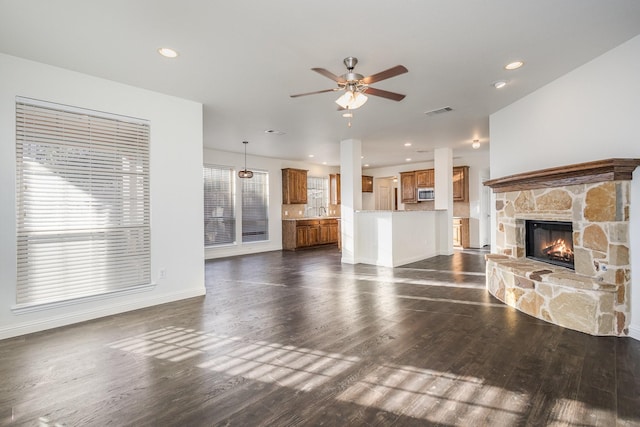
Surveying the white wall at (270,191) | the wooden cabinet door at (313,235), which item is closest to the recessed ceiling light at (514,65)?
the white wall at (270,191)

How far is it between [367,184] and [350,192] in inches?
181

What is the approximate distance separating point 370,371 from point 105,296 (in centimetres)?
327

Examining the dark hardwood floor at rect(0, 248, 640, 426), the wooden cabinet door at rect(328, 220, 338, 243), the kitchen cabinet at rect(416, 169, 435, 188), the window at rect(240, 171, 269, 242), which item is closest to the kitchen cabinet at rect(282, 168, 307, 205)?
the window at rect(240, 171, 269, 242)

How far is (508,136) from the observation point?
4734 millimetres

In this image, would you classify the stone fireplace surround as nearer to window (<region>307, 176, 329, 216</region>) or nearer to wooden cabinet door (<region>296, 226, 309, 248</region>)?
wooden cabinet door (<region>296, 226, 309, 248</region>)

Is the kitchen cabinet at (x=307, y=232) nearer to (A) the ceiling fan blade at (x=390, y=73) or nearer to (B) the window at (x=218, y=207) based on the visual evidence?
(B) the window at (x=218, y=207)

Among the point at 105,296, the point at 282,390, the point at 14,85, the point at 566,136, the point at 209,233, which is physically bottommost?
the point at 282,390

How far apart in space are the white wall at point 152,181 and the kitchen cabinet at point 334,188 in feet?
22.2

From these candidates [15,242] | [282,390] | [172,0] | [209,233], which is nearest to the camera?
[282,390]

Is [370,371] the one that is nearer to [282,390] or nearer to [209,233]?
[282,390]

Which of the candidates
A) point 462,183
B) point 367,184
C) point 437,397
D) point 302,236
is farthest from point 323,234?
point 437,397

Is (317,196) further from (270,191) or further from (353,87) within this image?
(353,87)

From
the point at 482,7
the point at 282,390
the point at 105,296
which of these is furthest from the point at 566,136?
the point at 105,296

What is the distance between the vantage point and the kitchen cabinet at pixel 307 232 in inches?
366
